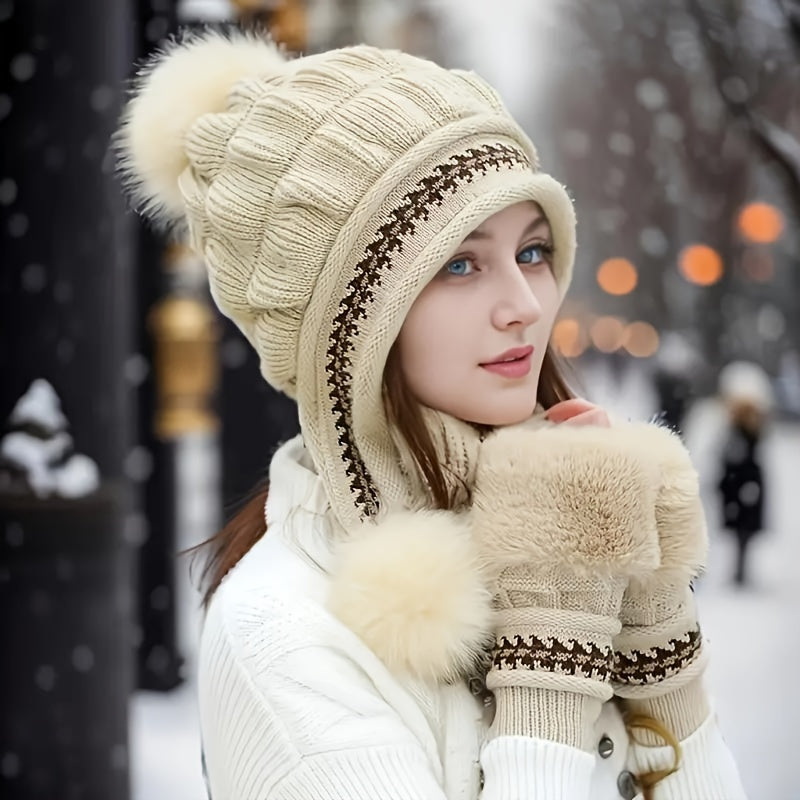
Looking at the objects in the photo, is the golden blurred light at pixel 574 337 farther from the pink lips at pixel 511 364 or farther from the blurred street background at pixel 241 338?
the pink lips at pixel 511 364

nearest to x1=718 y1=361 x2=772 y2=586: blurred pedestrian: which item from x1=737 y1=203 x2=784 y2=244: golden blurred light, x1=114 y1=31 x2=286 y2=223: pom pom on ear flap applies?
x1=737 y1=203 x2=784 y2=244: golden blurred light

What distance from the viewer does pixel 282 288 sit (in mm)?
1013

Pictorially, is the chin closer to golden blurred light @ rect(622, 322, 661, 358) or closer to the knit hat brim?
the knit hat brim

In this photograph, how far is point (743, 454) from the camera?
2973 millimetres

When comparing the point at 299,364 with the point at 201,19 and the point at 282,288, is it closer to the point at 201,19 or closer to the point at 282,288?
the point at 282,288

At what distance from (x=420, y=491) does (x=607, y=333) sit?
5.48 ft

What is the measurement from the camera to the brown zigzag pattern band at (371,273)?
978 mm

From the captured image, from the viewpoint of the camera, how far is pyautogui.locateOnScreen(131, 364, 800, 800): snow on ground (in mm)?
2527

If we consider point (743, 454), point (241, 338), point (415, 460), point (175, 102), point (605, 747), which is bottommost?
point (743, 454)

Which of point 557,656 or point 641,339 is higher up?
point 557,656

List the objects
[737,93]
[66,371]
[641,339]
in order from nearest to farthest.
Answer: [66,371] < [737,93] < [641,339]

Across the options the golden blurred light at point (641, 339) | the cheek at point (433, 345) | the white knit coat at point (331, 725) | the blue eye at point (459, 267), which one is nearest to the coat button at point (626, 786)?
the white knit coat at point (331, 725)

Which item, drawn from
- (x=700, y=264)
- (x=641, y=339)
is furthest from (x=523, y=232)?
(x=700, y=264)

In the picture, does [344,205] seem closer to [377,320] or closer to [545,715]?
[377,320]
